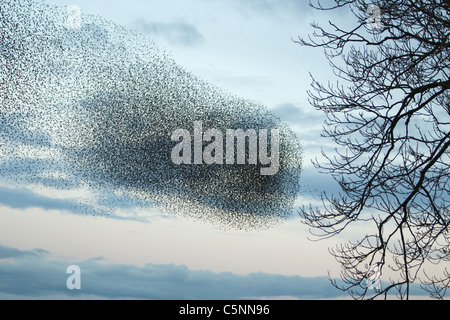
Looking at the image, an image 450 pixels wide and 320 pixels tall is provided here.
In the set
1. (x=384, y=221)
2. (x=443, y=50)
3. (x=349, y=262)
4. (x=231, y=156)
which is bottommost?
(x=349, y=262)

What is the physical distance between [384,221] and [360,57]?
2805 mm

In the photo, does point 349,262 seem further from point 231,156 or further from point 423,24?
point 231,156

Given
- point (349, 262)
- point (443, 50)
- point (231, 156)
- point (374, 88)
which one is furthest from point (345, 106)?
point (231, 156)

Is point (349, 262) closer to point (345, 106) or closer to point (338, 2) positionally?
point (345, 106)

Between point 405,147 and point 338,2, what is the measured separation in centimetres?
273

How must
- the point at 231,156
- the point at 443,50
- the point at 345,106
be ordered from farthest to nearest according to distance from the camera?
the point at 231,156, the point at 345,106, the point at 443,50

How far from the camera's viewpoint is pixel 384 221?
27.0ft

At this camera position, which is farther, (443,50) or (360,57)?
(360,57)
